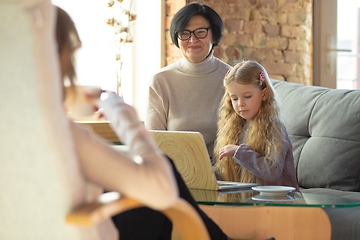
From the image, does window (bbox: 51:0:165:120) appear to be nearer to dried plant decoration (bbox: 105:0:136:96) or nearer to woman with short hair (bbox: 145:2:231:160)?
dried plant decoration (bbox: 105:0:136:96)

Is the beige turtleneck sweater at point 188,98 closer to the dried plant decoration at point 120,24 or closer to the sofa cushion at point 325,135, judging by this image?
the sofa cushion at point 325,135

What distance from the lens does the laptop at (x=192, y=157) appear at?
1.36 meters

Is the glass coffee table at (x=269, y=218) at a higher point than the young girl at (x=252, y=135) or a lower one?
lower

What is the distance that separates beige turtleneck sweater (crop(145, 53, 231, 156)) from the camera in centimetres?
218

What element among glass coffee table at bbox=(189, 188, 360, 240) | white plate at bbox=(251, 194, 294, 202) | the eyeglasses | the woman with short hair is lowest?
glass coffee table at bbox=(189, 188, 360, 240)

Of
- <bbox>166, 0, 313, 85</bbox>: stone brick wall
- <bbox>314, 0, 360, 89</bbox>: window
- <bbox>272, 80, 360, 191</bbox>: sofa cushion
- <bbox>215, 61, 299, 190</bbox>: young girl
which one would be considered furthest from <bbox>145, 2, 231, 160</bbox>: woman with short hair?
<bbox>314, 0, 360, 89</bbox>: window

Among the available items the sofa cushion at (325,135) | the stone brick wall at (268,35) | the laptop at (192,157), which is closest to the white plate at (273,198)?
the laptop at (192,157)

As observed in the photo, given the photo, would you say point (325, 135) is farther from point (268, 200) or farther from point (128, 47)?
Result: point (128, 47)

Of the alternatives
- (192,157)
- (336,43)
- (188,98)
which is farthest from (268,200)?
(336,43)

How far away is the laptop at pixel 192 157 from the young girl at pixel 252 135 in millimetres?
242

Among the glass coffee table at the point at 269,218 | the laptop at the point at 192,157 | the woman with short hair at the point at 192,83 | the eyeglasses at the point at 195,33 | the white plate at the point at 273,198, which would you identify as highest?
the eyeglasses at the point at 195,33

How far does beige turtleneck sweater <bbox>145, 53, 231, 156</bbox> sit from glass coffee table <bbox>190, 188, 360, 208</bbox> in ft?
2.86

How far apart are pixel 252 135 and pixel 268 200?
2.13 ft

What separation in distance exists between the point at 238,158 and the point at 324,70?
2.16 metres
